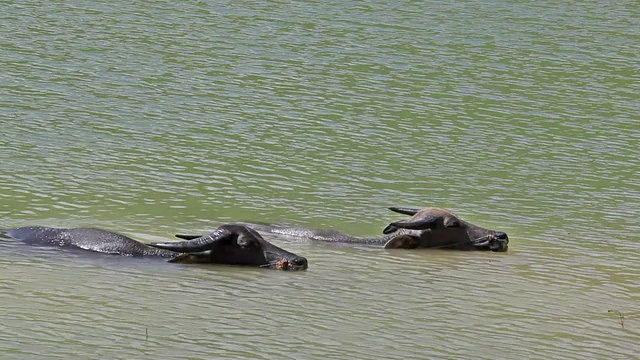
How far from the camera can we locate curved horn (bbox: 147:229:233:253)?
33.1ft

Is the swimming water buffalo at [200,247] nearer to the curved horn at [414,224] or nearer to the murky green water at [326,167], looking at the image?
the murky green water at [326,167]

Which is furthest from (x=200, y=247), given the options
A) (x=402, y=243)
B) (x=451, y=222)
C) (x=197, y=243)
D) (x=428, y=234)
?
(x=451, y=222)

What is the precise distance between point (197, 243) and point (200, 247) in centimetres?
4

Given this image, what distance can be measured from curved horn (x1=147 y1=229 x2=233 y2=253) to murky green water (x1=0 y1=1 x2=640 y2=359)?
15cm

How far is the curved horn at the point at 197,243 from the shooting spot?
10094mm

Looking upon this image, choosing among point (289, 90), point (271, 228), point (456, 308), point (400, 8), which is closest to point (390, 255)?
point (271, 228)

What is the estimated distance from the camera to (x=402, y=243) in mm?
11523

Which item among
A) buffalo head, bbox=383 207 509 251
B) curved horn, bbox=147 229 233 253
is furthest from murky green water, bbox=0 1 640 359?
buffalo head, bbox=383 207 509 251

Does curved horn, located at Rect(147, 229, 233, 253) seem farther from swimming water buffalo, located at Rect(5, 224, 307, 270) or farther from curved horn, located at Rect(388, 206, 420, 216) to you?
curved horn, located at Rect(388, 206, 420, 216)

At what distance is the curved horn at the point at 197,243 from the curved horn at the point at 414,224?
1.75 m

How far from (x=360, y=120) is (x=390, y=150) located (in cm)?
131

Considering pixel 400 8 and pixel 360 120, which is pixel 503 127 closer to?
pixel 360 120

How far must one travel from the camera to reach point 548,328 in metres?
8.95

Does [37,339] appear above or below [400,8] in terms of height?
below
